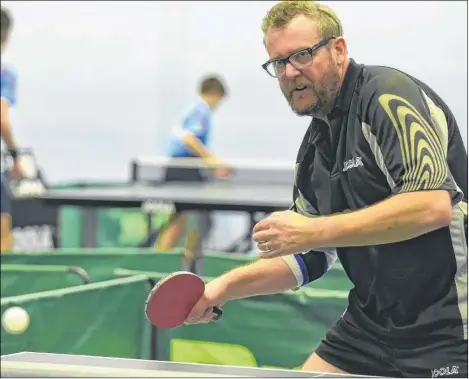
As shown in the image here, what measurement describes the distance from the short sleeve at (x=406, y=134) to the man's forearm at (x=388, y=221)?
2cm

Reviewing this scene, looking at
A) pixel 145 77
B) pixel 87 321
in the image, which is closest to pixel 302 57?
pixel 87 321

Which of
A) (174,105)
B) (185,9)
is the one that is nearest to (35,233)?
(174,105)

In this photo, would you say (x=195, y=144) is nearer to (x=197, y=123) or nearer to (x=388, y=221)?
(x=197, y=123)

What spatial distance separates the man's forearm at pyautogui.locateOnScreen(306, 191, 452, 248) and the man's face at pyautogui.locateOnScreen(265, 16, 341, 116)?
0.85 feet

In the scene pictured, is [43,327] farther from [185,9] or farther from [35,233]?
[185,9]

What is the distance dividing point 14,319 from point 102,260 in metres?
1.22

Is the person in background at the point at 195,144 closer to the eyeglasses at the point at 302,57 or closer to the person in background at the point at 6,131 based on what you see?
the person in background at the point at 6,131

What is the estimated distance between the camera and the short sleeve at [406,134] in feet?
5.53

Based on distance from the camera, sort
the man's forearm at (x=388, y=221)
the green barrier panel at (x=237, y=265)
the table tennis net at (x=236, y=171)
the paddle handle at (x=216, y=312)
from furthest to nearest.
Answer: the table tennis net at (x=236, y=171), the green barrier panel at (x=237, y=265), the paddle handle at (x=216, y=312), the man's forearm at (x=388, y=221)

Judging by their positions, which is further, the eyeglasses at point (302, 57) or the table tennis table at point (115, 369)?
the eyeglasses at point (302, 57)

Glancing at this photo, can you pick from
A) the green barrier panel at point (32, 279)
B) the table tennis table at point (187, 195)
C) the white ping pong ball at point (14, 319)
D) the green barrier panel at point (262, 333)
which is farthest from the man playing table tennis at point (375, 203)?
the table tennis table at point (187, 195)

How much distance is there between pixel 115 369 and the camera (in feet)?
4.80

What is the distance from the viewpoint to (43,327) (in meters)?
2.85

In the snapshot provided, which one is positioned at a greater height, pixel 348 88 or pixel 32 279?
pixel 348 88
